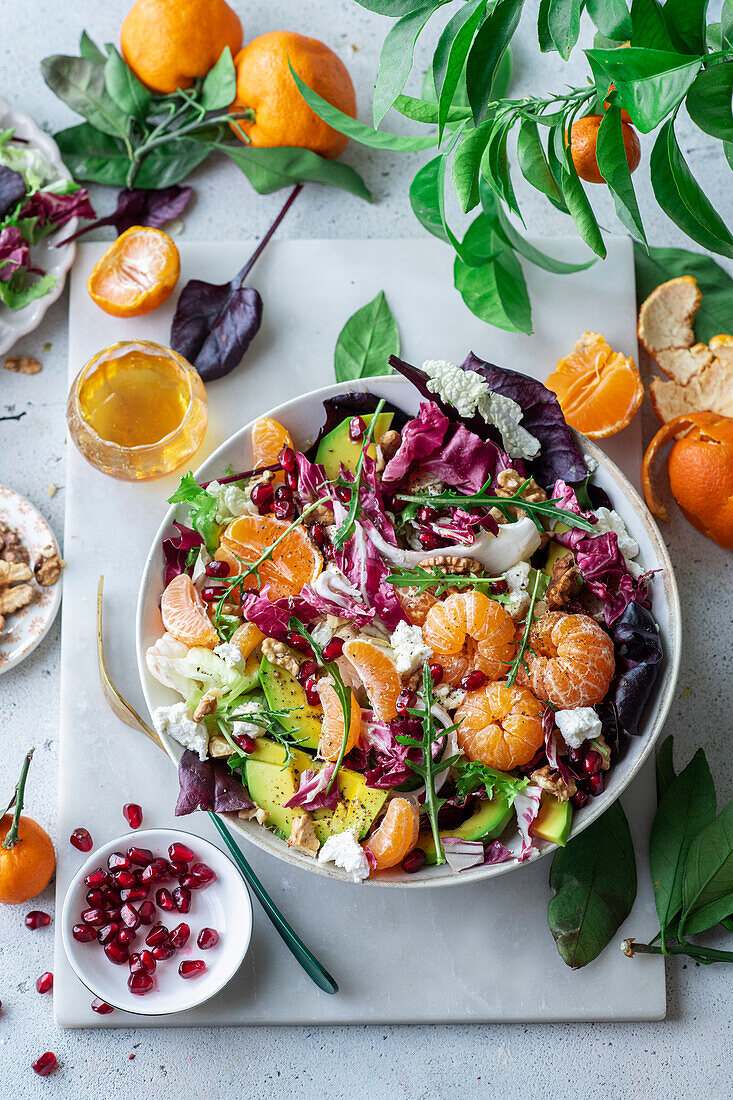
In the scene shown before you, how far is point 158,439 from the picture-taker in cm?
200

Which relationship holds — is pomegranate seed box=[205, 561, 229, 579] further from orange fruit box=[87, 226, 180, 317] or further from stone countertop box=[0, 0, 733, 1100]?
orange fruit box=[87, 226, 180, 317]

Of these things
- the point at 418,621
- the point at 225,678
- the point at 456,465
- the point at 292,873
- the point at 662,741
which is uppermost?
the point at 456,465

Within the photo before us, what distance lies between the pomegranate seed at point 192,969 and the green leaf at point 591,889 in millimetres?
727

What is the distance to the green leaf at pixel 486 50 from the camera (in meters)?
1.21

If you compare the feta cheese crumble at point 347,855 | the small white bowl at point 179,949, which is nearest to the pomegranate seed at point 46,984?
Result: the small white bowl at point 179,949

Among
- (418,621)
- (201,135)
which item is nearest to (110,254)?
(201,135)

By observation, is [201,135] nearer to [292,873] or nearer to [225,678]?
[225,678]

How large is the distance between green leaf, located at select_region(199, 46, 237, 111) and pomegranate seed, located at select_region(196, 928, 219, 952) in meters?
1.82

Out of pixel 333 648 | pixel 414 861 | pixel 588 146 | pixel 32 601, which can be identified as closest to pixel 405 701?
pixel 333 648

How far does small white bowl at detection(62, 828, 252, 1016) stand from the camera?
73.8 inches

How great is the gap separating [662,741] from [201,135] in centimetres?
178

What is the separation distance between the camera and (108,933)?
6.28 ft

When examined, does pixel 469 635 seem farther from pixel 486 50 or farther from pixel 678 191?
pixel 486 50

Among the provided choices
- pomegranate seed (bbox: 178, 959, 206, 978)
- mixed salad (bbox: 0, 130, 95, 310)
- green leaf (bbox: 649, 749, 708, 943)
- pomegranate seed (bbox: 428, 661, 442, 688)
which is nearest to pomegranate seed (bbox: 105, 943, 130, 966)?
pomegranate seed (bbox: 178, 959, 206, 978)
